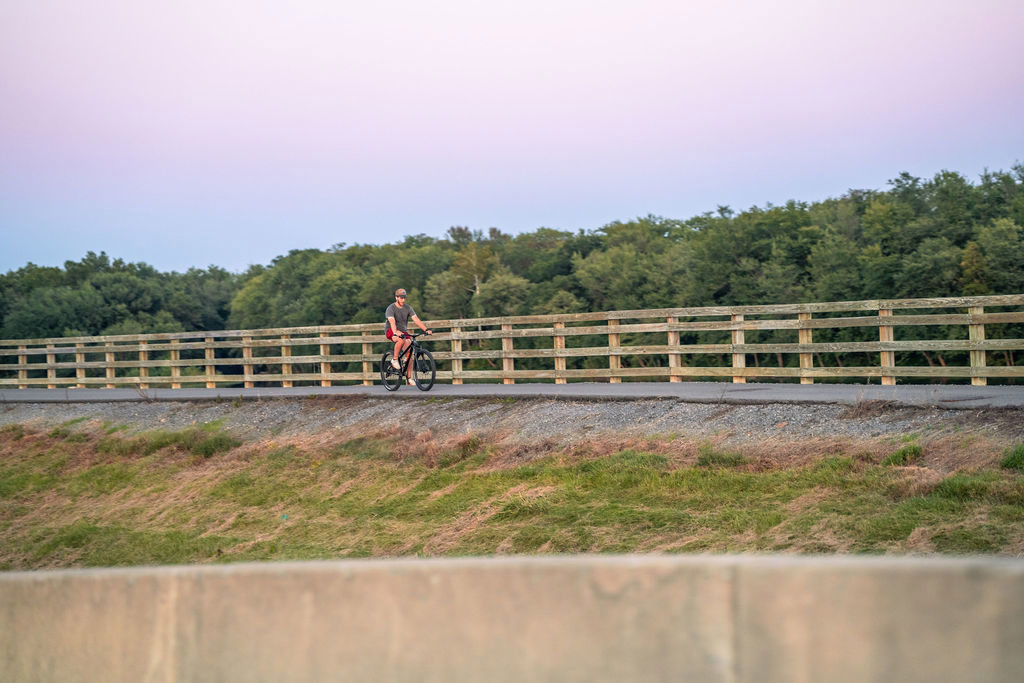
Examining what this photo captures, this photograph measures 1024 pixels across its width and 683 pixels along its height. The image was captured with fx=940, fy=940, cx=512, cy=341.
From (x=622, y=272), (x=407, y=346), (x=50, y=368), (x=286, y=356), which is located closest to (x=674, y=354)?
(x=407, y=346)

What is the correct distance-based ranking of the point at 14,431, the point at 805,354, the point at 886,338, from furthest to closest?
the point at 14,431, the point at 805,354, the point at 886,338

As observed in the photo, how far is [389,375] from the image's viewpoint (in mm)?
17000

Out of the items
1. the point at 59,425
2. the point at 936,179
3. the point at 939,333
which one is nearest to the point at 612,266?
the point at 936,179

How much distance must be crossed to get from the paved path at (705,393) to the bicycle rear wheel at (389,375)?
18cm

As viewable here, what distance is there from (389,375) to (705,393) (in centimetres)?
623

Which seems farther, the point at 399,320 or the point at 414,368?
the point at 414,368

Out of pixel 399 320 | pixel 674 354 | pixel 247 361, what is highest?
pixel 399 320

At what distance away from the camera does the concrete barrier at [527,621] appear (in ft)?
6.30

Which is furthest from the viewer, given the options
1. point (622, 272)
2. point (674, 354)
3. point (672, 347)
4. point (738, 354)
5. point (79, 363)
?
point (622, 272)

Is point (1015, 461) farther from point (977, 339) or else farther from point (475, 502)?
point (475, 502)

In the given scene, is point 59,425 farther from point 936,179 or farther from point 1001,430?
point 936,179

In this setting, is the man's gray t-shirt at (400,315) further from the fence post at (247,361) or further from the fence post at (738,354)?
the fence post at (247,361)

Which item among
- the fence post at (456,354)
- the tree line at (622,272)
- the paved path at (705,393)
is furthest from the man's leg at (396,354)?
the tree line at (622,272)

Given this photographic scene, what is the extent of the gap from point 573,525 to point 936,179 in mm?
37215
